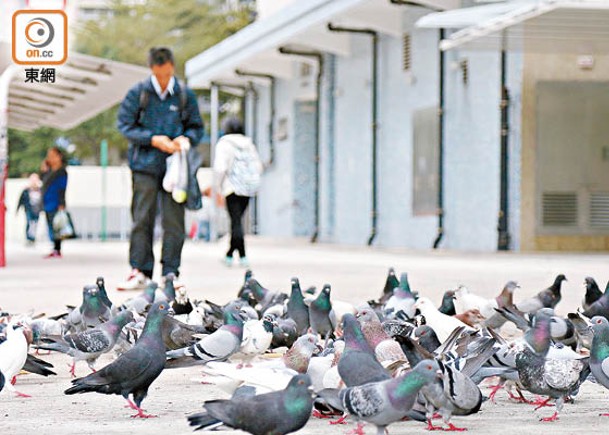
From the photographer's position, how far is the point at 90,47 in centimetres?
5366

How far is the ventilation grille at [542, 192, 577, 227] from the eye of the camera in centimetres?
1934

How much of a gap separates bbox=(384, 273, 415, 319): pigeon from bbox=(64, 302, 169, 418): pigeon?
6.89 ft

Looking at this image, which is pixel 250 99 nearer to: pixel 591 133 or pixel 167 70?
pixel 591 133

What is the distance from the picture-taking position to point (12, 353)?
17.7 ft

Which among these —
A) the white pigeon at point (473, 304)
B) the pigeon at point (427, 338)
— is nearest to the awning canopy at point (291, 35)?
the white pigeon at point (473, 304)

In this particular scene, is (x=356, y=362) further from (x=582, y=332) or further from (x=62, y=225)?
(x=62, y=225)

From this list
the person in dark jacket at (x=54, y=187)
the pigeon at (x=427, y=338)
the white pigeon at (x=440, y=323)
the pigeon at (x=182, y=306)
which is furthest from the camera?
the person in dark jacket at (x=54, y=187)

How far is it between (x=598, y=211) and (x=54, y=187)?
822 cm

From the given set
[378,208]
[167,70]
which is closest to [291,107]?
[378,208]

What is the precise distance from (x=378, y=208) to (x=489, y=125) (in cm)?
484

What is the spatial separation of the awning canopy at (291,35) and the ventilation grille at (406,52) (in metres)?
0.18

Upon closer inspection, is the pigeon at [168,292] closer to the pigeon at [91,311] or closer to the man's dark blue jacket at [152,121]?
the pigeon at [91,311]

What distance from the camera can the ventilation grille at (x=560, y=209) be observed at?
63.5 feet

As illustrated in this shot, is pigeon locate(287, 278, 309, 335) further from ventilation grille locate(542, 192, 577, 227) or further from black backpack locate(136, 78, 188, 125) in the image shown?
ventilation grille locate(542, 192, 577, 227)
